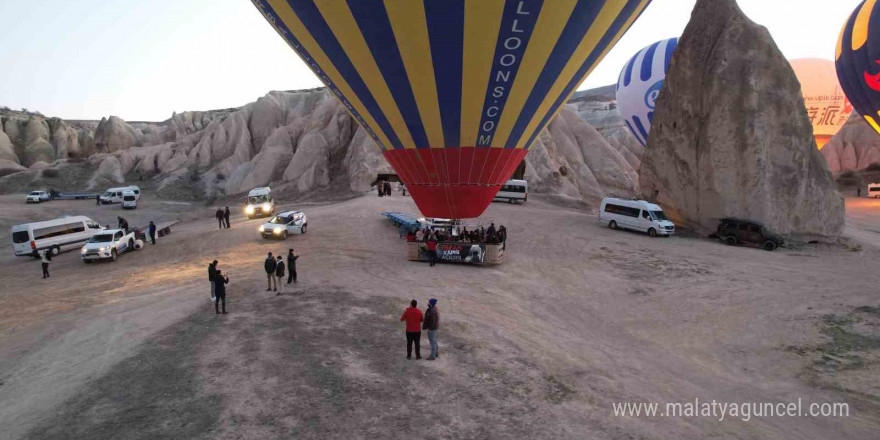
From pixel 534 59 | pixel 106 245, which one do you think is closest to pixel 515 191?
pixel 534 59

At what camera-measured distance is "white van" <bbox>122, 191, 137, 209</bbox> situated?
4791cm

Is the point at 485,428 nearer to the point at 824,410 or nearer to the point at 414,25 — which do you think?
the point at 824,410

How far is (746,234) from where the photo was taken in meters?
23.7

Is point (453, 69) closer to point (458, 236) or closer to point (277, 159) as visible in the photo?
point (458, 236)

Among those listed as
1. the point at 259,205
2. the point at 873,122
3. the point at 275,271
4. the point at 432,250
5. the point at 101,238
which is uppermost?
the point at 873,122

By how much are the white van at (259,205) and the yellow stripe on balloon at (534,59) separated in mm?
25374

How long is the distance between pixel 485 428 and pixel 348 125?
57.5m

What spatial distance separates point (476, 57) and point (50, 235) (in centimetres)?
2708

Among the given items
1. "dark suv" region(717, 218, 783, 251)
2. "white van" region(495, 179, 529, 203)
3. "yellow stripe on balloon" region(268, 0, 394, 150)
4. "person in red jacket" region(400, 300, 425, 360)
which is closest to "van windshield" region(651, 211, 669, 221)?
"dark suv" region(717, 218, 783, 251)

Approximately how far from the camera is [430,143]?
14180 millimetres

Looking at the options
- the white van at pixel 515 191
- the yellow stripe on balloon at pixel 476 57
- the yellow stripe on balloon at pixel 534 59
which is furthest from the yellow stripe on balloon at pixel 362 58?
the white van at pixel 515 191

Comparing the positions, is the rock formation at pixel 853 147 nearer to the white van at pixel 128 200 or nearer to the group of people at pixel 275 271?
the group of people at pixel 275 271

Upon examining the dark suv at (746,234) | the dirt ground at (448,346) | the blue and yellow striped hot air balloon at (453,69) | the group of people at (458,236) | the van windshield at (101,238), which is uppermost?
the blue and yellow striped hot air balloon at (453,69)

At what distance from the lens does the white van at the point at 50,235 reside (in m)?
23.9
